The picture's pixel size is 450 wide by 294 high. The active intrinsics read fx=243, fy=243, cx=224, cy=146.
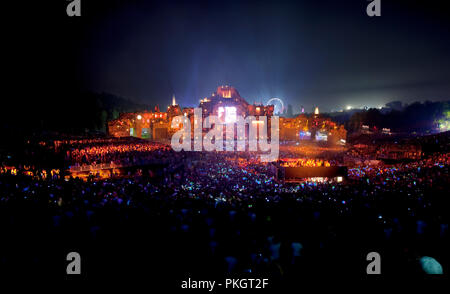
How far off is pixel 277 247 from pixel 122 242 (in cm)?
418

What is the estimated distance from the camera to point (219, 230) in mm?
7219

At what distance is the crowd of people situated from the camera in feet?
18.8

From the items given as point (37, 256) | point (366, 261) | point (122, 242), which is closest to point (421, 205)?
point (366, 261)

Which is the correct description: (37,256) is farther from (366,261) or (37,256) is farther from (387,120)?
(387,120)

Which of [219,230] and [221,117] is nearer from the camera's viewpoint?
[219,230]

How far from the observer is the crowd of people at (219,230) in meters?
5.74

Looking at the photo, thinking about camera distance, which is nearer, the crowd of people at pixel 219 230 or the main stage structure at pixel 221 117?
the crowd of people at pixel 219 230

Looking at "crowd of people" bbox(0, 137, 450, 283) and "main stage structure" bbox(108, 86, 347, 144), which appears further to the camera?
"main stage structure" bbox(108, 86, 347, 144)

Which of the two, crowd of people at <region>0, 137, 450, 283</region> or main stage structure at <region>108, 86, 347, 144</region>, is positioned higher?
main stage structure at <region>108, 86, 347, 144</region>

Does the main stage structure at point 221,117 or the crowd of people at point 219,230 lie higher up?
the main stage structure at point 221,117

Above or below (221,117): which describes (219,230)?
below

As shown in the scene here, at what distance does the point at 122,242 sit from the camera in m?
6.70
